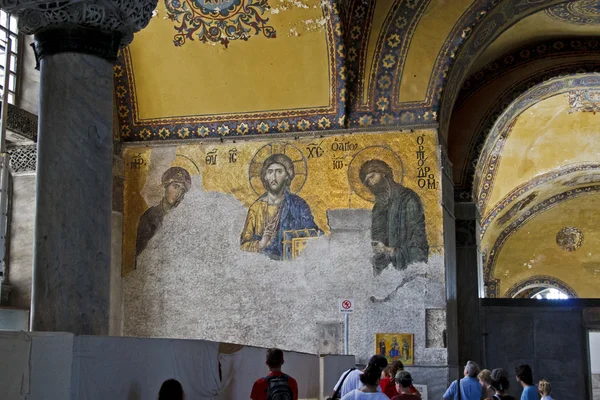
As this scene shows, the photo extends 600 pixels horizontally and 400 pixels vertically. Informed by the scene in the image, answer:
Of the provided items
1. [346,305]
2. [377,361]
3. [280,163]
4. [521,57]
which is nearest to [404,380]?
[377,361]

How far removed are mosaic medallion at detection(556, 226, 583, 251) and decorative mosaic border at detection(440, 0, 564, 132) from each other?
12.9m

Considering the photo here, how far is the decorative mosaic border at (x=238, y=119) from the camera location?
14.3m

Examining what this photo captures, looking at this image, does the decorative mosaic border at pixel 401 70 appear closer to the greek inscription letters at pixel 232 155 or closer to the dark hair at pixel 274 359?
the greek inscription letters at pixel 232 155

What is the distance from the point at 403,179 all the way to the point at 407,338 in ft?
7.96

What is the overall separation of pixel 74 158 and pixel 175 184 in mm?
8026

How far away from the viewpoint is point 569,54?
18234 millimetres

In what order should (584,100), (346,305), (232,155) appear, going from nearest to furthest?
1. (346,305)
2. (232,155)
3. (584,100)

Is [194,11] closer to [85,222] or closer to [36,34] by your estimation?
[36,34]

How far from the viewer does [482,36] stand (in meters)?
15.4

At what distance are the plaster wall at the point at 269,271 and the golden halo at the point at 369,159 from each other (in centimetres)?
7

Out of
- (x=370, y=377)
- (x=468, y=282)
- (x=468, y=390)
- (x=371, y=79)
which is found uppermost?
(x=371, y=79)

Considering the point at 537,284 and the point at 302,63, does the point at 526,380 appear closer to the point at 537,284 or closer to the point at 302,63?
the point at 302,63

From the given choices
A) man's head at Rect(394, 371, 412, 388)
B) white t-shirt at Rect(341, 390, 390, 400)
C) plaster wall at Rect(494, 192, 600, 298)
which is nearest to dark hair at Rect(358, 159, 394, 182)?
man's head at Rect(394, 371, 412, 388)

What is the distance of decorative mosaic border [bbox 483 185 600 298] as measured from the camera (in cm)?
2693
